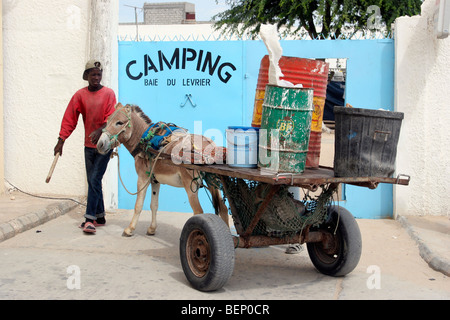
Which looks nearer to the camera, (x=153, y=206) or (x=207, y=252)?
(x=207, y=252)

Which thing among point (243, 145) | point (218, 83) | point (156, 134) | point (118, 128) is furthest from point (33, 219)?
point (243, 145)

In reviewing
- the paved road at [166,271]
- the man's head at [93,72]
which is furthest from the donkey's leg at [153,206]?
the man's head at [93,72]

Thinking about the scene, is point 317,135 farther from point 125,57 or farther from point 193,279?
point 125,57

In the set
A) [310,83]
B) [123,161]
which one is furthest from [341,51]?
[123,161]

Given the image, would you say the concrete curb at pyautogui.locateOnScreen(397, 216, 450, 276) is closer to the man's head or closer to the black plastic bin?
the black plastic bin

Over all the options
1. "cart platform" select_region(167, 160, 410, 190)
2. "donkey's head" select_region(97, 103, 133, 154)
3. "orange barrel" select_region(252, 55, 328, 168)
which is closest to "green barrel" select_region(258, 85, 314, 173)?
"cart platform" select_region(167, 160, 410, 190)

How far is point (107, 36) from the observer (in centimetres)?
752

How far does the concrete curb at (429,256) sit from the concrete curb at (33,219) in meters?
4.54

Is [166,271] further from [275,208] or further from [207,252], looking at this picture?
[275,208]

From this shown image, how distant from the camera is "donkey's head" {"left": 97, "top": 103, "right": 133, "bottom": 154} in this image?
575cm

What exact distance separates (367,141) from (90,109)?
11.8ft

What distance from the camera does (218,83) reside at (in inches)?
295

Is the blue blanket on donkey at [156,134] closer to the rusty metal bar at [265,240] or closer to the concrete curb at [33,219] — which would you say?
the rusty metal bar at [265,240]

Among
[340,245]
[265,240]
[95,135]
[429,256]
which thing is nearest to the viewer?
[265,240]
